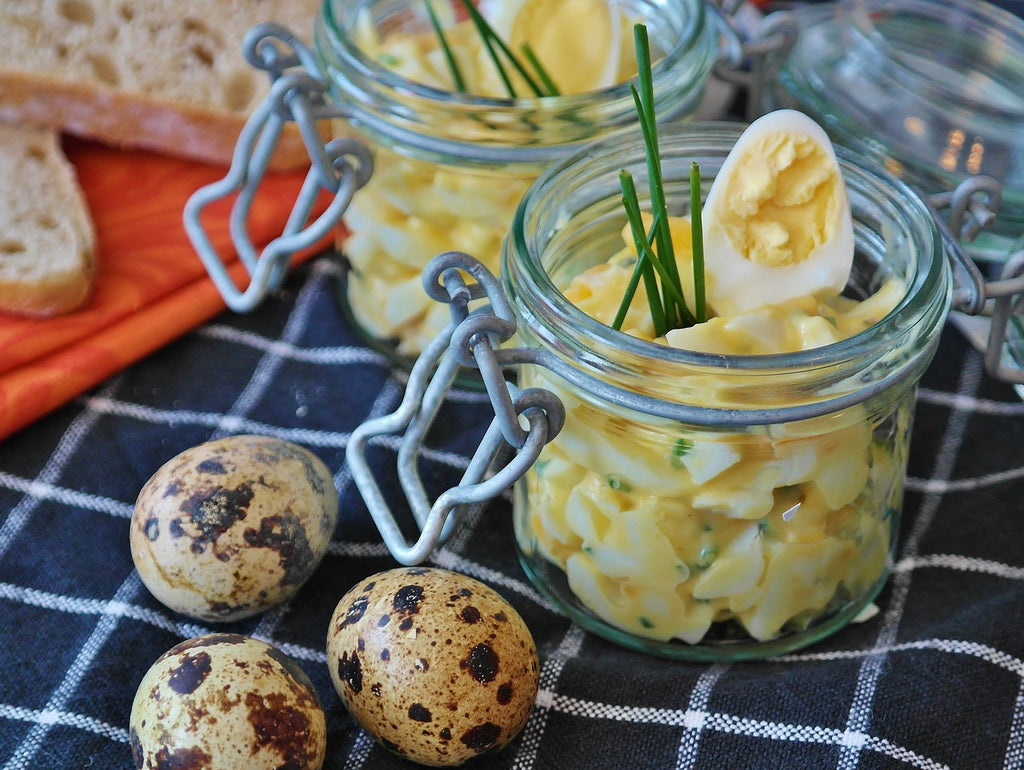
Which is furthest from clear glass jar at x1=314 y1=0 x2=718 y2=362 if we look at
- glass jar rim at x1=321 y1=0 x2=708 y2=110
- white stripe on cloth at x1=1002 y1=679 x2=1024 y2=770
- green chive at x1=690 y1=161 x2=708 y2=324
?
white stripe on cloth at x1=1002 y1=679 x2=1024 y2=770

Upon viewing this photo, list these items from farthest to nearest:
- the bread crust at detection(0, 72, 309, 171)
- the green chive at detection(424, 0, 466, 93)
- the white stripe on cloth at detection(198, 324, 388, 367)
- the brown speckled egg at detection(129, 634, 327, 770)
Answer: the bread crust at detection(0, 72, 309, 171) < the white stripe on cloth at detection(198, 324, 388, 367) < the green chive at detection(424, 0, 466, 93) < the brown speckled egg at detection(129, 634, 327, 770)

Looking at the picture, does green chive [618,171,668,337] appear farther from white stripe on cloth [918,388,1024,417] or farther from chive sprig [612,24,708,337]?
white stripe on cloth [918,388,1024,417]

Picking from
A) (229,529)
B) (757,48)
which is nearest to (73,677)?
(229,529)

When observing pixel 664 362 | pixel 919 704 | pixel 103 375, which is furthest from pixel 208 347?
pixel 919 704

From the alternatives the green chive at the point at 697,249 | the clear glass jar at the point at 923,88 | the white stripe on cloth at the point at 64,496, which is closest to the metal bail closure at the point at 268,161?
the white stripe on cloth at the point at 64,496

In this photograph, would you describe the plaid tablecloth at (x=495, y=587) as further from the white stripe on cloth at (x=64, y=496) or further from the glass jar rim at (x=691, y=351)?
the glass jar rim at (x=691, y=351)

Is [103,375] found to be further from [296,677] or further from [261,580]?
[296,677]
